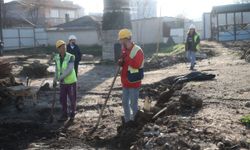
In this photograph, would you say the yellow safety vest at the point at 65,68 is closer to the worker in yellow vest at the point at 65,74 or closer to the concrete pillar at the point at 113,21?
the worker in yellow vest at the point at 65,74

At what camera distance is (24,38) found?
4484 cm

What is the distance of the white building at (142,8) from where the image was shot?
63.0 metres

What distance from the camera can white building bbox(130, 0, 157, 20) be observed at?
207 ft

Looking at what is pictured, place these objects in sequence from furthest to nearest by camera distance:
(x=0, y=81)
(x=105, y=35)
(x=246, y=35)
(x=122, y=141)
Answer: (x=246, y=35) < (x=105, y=35) < (x=0, y=81) < (x=122, y=141)

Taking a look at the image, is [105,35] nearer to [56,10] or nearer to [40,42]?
[40,42]

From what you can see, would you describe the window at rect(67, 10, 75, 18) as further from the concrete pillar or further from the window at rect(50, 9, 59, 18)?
the concrete pillar

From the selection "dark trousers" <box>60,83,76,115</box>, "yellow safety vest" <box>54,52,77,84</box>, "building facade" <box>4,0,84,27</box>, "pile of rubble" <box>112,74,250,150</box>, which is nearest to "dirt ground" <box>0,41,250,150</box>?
"pile of rubble" <box>112,74,250,150</box>

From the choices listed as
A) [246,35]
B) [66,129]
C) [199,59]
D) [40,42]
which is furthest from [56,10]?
[66,129]

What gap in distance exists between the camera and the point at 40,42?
46125 mm

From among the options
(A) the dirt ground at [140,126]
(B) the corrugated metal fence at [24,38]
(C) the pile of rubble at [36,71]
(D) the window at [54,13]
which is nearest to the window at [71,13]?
(D) the window at [54,13]

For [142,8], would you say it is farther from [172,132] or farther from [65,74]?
[172,132]

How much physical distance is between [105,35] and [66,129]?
16.5 m

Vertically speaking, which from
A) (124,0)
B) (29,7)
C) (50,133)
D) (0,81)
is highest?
(29,7)

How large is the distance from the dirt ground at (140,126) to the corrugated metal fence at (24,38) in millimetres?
31210
